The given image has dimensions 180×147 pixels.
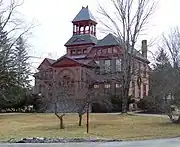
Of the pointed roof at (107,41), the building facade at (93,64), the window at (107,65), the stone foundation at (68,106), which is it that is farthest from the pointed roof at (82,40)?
the stone foundation at (68,106)

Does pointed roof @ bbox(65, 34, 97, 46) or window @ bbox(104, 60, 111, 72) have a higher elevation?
pointed roof @ bbox(65, 34, 97, 46)

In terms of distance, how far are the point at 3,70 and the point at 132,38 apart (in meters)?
18.1

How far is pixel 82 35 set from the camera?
225ft

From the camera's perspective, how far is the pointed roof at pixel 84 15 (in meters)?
69.4

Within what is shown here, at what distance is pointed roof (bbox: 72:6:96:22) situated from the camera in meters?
69.4

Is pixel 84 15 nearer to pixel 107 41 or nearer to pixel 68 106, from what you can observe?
pixel 107 41

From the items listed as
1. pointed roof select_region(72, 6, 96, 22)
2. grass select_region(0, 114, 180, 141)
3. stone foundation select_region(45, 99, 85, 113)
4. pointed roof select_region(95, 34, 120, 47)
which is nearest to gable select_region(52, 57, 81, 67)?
pointed roof select_region(95, 34, 120, 47)

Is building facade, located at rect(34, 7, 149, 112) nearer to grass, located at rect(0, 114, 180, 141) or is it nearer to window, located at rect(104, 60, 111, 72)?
window, located at rect(104, 60, 111, 72)

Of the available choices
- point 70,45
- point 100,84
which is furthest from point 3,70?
point 70,45

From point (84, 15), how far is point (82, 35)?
4.27 metres

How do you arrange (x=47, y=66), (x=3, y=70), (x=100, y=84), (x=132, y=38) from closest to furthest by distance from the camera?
(x=3, y=70) → (x=132, y=38) → (x=100, y=84) → (x=47, y=66)

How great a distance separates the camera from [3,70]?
35906 millimetres

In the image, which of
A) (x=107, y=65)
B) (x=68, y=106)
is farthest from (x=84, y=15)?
(x=68, y=106)

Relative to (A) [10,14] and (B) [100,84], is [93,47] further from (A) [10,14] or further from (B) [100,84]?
(A) [10,14]
